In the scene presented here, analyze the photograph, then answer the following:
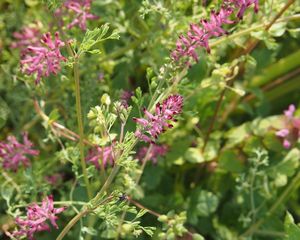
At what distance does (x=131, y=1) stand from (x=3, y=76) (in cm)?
46

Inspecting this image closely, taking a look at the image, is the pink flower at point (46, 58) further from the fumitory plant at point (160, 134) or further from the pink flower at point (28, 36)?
the pink flower at point (28, 36)

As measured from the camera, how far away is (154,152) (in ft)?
5.62

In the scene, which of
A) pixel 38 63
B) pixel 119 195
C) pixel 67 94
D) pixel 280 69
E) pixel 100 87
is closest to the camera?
A: pixel 119 195

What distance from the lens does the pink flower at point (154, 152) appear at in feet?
5.49

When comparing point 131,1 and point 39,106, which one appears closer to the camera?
point 39,106

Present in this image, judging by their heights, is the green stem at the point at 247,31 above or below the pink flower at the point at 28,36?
above

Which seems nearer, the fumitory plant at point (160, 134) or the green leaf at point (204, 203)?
the fumitory plant at point (160, 134)

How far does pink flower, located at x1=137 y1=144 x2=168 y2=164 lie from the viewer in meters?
1.67

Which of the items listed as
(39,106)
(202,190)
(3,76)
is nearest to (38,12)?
(3,76)

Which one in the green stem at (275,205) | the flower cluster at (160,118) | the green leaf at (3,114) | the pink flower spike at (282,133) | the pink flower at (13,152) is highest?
the flower cluster at (160,118)

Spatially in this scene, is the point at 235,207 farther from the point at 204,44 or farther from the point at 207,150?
the point at 204,44

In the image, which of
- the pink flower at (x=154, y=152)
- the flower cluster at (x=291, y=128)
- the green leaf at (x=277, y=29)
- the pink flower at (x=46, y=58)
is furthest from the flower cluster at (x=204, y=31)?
the flower cluster at (x=291, y=128)

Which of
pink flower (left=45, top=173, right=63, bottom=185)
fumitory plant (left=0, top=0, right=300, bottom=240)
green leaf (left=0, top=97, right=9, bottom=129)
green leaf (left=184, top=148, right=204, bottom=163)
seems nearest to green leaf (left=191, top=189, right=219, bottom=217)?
fumitory plant (left=0, top=0, right=300, bottom=240)

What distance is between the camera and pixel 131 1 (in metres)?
1.90
